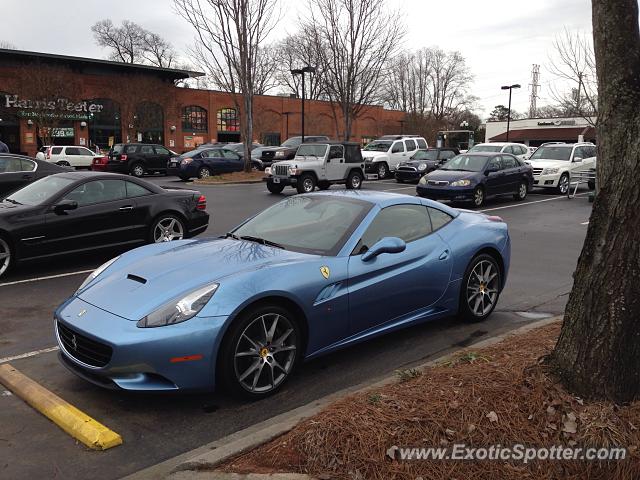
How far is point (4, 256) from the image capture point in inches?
287

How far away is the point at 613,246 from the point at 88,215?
272 inches

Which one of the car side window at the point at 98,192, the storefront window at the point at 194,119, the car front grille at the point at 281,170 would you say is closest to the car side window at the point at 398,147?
the car front grille at the point at 281,170

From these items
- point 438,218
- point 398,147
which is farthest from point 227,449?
point 398,147

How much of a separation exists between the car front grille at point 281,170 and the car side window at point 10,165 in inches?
344

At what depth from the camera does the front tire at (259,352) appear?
3.70m

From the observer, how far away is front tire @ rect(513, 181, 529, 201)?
18266 mm

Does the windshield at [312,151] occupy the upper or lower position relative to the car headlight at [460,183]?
upper

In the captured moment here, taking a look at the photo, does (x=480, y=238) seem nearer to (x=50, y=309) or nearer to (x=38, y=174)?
(x=50, y=309)

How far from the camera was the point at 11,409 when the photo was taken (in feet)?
12.5

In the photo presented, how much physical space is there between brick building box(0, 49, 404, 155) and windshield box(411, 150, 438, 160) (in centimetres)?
1477

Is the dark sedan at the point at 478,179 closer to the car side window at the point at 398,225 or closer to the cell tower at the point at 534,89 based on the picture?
the car side window at the point at 398,225

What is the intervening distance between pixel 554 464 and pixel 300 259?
7.11 ft

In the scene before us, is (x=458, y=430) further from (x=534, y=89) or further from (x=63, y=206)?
(x=534, y=89)

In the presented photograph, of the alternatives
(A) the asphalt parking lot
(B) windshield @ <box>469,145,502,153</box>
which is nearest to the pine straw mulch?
(A) the asphalt parking lot
